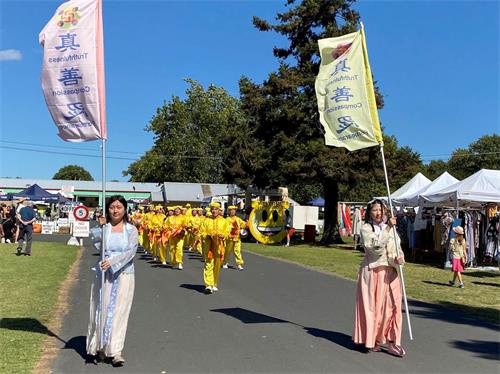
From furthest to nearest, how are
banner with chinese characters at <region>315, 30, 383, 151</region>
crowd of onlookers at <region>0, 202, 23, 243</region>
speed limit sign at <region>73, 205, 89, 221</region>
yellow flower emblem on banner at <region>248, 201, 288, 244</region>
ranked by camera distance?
yellow flower emblem on banner at <region>248, 201, 288, 244</region>
crowd of onlookers at <region>0, 202, 23, 243</region>
speed limit sign at <region>73, 205, 89, 221</region>
banner with chinese characters at <region>315, 30, 383, 151</region>

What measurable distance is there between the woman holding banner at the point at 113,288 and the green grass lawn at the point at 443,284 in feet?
20.7

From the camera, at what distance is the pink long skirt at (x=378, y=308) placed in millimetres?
6344

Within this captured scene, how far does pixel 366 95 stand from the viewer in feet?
25.1

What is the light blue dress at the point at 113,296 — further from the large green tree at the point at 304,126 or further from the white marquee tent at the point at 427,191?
the large green tree at the point at 304,126

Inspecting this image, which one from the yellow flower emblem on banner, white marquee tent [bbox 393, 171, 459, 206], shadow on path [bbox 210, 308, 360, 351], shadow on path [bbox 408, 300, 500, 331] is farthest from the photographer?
the yellow flower emblem on banner

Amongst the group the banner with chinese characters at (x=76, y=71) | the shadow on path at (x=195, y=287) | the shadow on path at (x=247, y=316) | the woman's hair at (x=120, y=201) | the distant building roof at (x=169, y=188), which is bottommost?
the shadow on path at (x=247, y=316)

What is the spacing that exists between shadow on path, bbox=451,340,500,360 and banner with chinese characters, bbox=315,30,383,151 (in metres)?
2.90

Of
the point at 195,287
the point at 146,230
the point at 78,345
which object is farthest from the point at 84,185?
the point at 78,345

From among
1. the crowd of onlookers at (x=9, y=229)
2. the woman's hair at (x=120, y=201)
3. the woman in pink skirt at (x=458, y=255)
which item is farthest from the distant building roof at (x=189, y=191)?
the woman's hair at (x=120, y=201)

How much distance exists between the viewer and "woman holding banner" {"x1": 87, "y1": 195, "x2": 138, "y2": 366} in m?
5.80

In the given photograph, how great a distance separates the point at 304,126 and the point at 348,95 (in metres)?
21.7

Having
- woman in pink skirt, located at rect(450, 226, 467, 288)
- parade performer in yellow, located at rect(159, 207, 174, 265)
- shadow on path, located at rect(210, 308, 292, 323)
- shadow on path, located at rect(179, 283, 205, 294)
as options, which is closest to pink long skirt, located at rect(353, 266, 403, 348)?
shadow on path, located at rect(210, 308, 292, 323)

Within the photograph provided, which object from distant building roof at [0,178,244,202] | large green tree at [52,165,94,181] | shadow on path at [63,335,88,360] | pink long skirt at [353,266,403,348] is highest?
large green tree at [52,165,94,181]

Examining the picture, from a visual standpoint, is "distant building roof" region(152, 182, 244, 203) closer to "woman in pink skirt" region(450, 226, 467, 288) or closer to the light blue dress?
"woman in pink skirt" region(450, 226, 467, 288)
